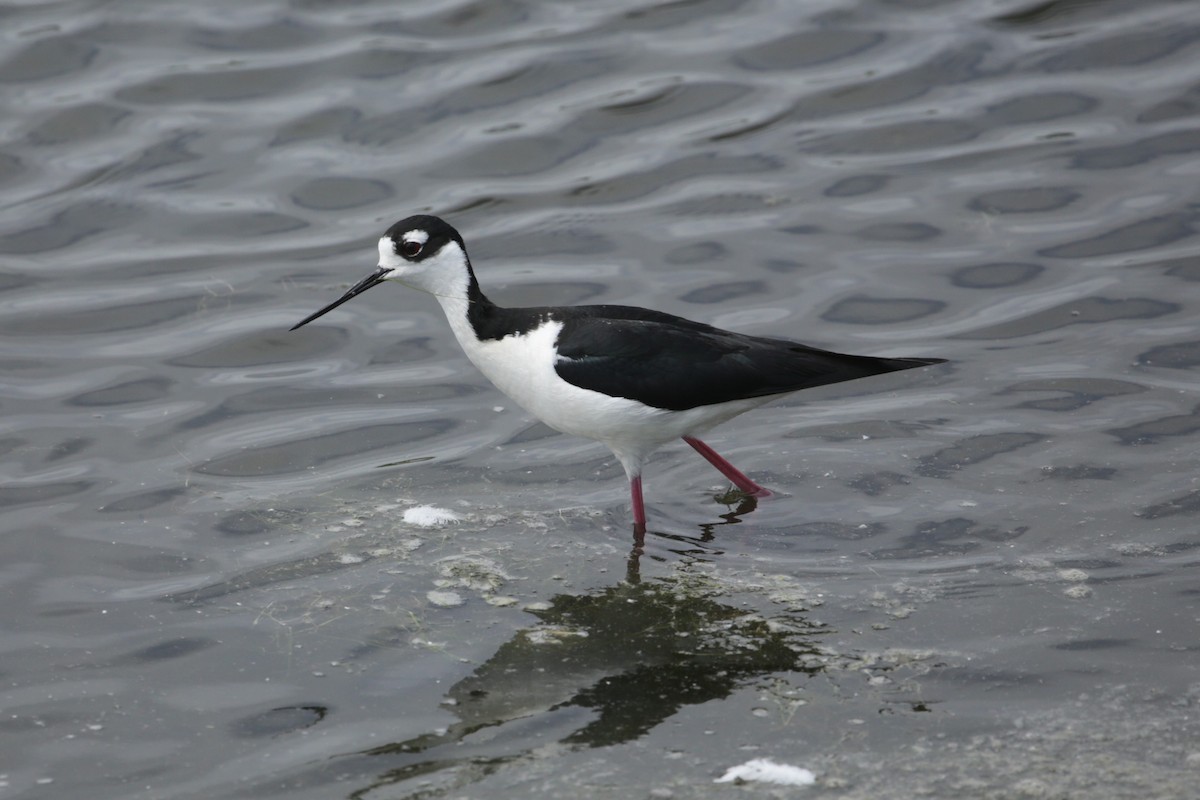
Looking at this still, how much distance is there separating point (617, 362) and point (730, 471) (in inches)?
32.1

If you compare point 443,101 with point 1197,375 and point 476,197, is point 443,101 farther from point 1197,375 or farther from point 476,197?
point 1197,375

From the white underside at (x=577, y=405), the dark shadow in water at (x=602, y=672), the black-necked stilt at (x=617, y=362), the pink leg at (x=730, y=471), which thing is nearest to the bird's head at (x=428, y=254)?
the black-necked stilt at (x=617, y=362)

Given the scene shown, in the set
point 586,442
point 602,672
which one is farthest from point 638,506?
point 602,672

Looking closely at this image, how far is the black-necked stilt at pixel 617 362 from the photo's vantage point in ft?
20.6

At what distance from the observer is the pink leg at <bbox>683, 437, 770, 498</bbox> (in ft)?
21.9

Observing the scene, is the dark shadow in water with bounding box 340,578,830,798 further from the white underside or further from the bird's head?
the bird's head

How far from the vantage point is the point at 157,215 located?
32.2 ft

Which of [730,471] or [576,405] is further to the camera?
[730,471]

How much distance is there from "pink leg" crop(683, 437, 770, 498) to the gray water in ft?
0.51

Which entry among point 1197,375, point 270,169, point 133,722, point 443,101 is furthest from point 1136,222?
point 133,722

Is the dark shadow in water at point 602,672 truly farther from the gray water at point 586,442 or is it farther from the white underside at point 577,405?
the white underside at point 577,405

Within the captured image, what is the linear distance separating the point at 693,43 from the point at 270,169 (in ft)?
11.6

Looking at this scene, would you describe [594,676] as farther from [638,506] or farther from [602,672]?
[638,506]

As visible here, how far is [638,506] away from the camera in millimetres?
6418
